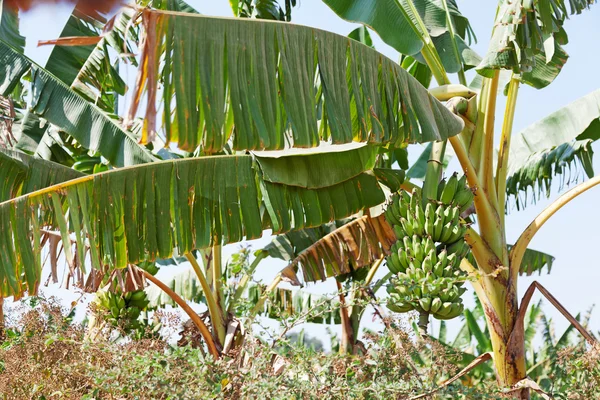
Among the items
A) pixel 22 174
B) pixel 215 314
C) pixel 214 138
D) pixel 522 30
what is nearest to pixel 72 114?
pixel 22 174

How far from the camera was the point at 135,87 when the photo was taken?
2254 millimetres

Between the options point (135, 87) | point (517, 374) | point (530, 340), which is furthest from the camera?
point (530, 340)

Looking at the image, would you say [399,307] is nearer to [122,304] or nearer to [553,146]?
[553,146]

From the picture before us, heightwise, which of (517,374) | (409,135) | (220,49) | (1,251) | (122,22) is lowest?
(517,374)

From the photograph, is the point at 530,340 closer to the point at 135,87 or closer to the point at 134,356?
the point at 134,356

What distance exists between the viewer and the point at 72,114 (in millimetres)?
4609

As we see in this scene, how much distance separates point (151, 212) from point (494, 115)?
2435mm

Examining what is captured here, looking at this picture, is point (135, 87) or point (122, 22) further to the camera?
point (122, 22)

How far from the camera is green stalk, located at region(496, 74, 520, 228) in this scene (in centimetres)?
450

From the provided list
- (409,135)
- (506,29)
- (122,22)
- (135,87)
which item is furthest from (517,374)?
(122,22)

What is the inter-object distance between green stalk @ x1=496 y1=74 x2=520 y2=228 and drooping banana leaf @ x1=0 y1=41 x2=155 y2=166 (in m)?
2.54

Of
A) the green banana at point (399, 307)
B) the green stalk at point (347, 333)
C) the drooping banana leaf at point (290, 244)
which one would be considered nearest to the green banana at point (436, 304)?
the green banana at point (399, 307)

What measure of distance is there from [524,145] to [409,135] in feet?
9.79

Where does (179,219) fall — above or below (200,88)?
below
